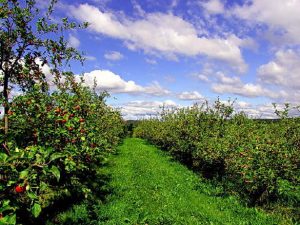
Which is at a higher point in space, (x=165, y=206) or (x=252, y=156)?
(x=252, y=156)

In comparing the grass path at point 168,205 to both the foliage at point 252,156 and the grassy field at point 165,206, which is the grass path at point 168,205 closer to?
the grassy field at point 165,206

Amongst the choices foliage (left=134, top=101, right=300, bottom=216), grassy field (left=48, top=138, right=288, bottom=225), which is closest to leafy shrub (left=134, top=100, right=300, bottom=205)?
foliage (left=134, top=101, right=300, bottom=216)

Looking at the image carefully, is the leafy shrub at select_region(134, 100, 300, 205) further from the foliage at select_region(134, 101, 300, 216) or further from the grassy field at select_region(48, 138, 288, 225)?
the grassy field at select_region(48, 138, 288, 225)

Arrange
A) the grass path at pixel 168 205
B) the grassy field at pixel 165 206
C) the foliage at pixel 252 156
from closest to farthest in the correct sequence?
the grassy field at pixel 165 206, the grass path at pixel 168 205, the foliage at pixel 252 156

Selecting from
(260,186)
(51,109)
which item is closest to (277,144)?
(260,186)

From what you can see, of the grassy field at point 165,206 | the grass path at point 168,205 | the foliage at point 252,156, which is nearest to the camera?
the grassy field at point 165,206

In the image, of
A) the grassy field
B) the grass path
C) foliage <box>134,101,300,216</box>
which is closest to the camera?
the grassy field

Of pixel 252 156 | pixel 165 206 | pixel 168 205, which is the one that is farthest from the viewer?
pixel 252 156

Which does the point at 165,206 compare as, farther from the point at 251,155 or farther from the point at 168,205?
the point at 251,155

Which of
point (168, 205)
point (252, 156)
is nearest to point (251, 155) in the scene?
point (252, 156)

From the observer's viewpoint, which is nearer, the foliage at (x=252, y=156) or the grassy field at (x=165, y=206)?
the grassy field at (x=165, y=206)

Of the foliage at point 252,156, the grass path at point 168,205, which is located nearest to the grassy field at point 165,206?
the grass path at point 168,205

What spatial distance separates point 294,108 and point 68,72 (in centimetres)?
1204

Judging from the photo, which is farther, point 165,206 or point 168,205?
point 168,205
